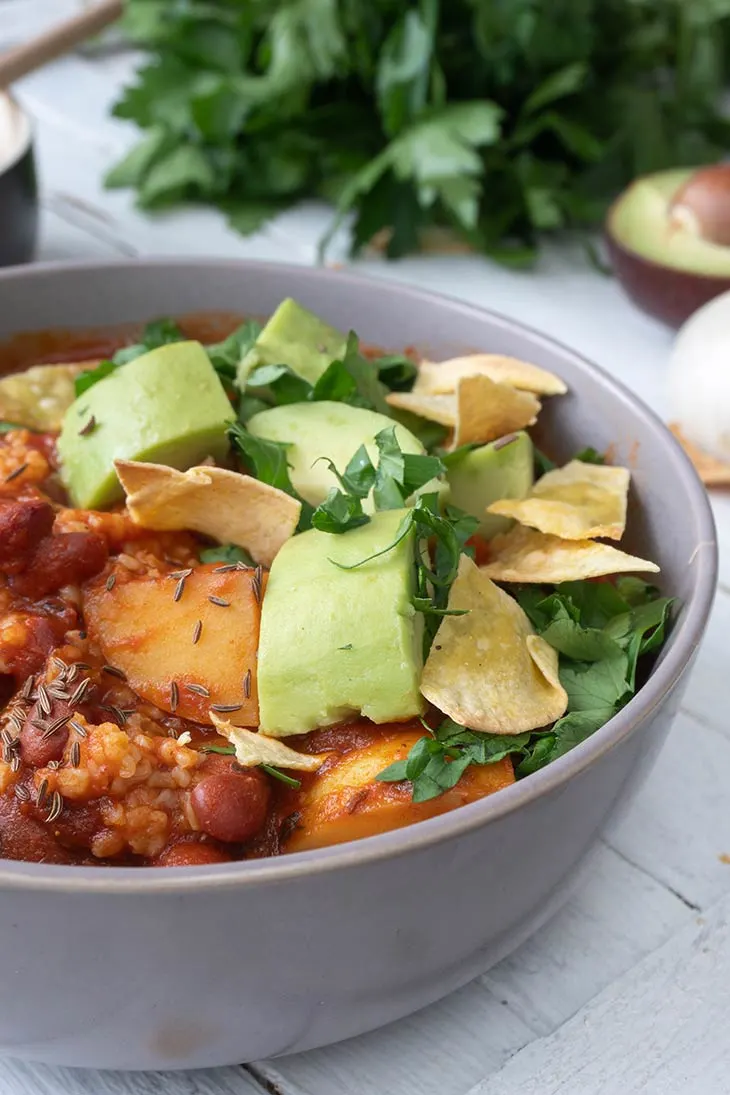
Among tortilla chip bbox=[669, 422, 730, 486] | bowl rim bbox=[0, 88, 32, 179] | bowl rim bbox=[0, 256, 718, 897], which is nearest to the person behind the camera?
bowl rim bbox=[0, 256, 718, 897]

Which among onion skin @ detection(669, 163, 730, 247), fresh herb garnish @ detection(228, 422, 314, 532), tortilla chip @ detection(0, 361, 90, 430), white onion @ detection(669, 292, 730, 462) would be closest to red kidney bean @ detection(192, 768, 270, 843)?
fresh herb garnish @ detection(228, 422, 314, 532)

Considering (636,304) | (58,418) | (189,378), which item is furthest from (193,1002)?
(636,304)

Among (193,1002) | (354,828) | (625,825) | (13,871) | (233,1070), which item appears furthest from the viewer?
(625,825)

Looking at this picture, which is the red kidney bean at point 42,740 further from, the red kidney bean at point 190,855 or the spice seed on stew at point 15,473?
the spice seed on stew at point 15,473

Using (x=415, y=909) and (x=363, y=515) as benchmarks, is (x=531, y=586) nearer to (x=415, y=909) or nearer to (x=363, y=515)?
(x=363, y=515)

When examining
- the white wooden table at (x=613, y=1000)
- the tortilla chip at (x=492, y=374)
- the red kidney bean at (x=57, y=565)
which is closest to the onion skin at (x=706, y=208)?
the white wooden table at (x=613, y=1000)

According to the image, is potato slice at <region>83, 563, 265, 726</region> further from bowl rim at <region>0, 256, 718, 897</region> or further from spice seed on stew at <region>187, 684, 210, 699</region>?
bowl rim at <region>0, 256, 718, 897</region>

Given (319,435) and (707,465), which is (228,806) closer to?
(319,435)
